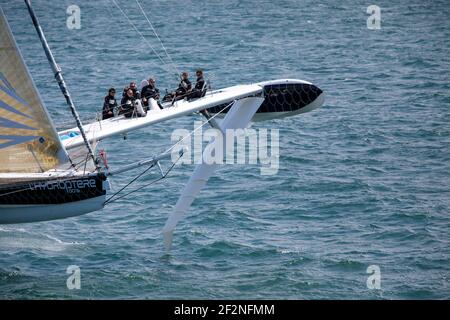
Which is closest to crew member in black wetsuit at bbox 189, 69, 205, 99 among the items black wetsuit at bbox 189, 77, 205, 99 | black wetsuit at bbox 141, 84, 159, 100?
black wetsuit at bbox 189, 77, 205, 99

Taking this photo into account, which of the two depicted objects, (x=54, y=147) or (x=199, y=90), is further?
(x=199, y=90)

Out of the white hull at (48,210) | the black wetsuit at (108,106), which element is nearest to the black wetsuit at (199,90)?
the black wetsuit at (108,106)

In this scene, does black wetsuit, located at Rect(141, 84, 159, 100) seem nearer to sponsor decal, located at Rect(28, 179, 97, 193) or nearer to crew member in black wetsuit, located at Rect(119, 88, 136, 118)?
crew member in black wetsuit, located at Rect(119, 88, 136, 118)

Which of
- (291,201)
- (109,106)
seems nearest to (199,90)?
(109,106)

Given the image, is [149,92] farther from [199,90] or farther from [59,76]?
[59,76]

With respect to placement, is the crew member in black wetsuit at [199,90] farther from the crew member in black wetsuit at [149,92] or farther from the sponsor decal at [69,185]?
the sponsor decal at [69,185]
